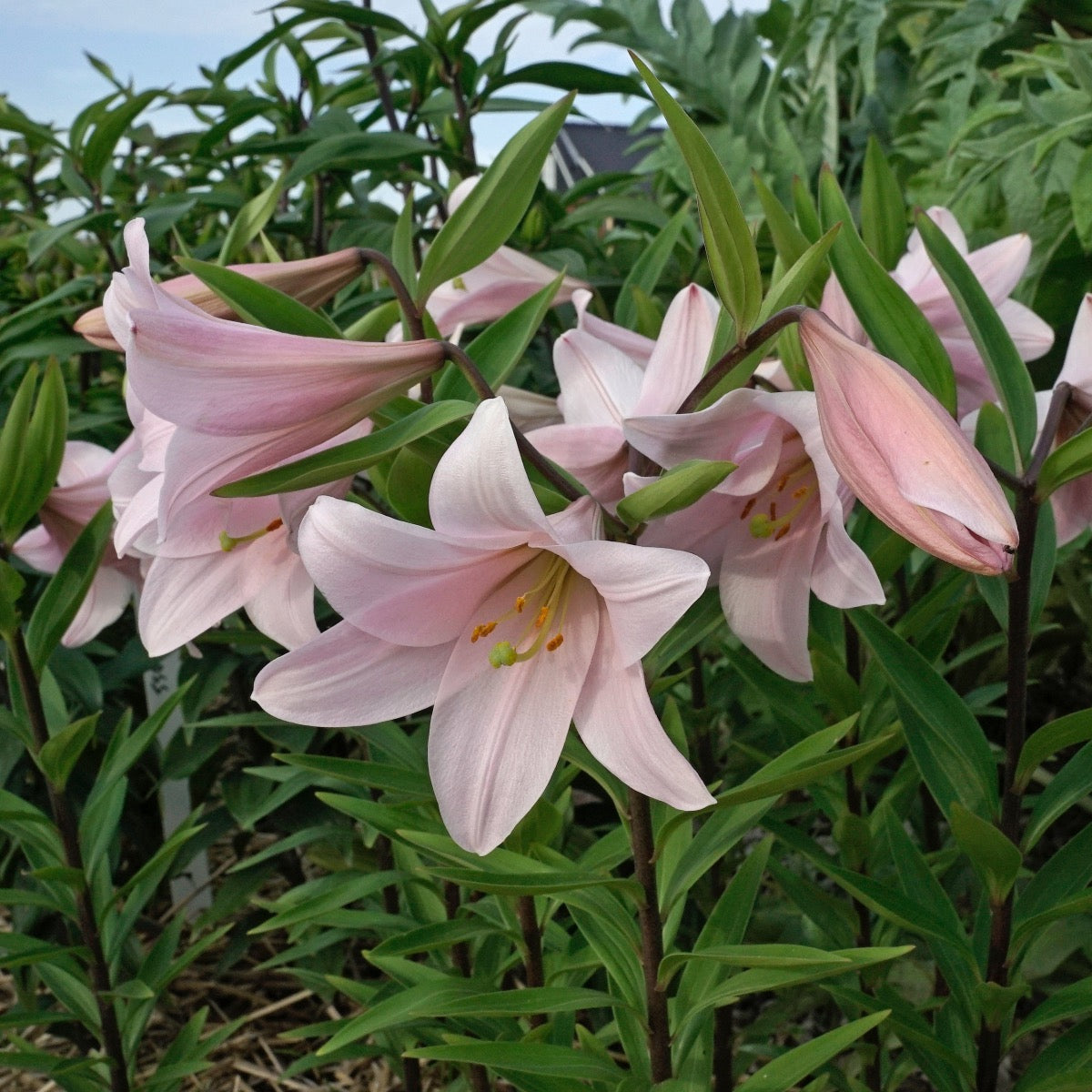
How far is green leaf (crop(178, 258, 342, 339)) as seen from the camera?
1.95ft

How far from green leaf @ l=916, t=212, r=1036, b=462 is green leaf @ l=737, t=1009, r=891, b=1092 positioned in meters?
0.38

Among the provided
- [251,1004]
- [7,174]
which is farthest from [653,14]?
[251,1004]

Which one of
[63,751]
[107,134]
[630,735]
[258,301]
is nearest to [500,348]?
[258,301]

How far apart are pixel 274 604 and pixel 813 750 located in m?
0.35

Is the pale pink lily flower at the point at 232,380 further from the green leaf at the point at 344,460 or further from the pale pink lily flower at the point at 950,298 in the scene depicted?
the pale pink lily flower at the point at 950,298

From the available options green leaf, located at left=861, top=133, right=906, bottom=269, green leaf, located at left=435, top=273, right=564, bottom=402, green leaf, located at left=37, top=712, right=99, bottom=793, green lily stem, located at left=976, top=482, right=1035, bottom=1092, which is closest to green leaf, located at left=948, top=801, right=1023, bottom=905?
green lily stem, located at left=976, top=482, right=1035, bottom=1092

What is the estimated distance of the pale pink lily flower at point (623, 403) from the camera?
69cm

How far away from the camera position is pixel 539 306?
0.74m

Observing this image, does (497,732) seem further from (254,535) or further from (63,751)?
(63,751)

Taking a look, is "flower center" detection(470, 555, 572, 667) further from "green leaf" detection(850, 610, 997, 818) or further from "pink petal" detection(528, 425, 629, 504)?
"green leaf" detection(850, 610, 997, 818)

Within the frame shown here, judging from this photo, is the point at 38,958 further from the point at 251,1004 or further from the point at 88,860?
the point at 251,1004

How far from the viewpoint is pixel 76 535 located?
105cm

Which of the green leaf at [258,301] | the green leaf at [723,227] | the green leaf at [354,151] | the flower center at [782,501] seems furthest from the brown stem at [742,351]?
the green leaf at [354,151]

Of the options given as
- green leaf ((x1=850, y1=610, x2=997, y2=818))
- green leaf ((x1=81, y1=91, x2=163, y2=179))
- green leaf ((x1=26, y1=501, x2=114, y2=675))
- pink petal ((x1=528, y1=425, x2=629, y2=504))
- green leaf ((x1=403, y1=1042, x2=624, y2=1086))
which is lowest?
green leaf ((x1=403, y1=1042, x2=624, y2=1086))
